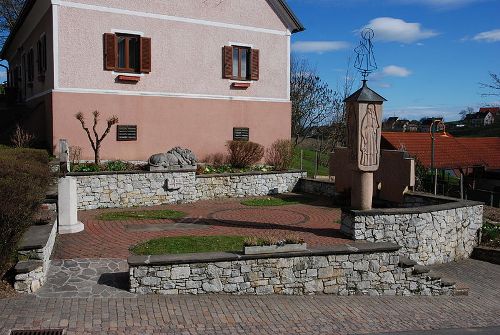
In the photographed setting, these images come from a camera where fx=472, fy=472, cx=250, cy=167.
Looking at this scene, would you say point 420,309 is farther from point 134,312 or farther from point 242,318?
point 134,312

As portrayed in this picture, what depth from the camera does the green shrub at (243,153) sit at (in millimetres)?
19406

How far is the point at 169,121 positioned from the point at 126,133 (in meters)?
1.80

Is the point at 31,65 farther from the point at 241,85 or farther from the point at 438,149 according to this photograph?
the point at 438,149

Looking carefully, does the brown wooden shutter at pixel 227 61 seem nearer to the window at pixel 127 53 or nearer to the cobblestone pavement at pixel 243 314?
the window at pixel 127 53

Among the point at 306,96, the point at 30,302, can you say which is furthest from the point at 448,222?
the point at 306,96

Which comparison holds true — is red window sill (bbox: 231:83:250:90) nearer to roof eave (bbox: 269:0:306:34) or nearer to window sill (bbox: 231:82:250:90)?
window sill (bbox: 231:82:250:90)

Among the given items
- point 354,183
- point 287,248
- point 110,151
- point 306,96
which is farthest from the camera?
point 306,96

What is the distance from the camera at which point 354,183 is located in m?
11.5

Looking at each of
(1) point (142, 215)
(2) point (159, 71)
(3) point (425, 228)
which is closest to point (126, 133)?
(2) point (159, 71)

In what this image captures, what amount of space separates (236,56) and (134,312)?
1453 cm

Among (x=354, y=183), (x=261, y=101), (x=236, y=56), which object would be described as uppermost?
(x=236, y=56)

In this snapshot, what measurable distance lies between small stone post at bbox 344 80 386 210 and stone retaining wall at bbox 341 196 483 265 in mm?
639

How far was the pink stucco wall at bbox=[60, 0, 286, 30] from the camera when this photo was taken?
17417 millimetres

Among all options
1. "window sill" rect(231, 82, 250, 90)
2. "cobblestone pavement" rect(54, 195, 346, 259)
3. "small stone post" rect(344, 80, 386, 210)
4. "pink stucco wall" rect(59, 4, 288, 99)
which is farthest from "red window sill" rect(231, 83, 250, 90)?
"small stone post" rect(344, 80, 386, 210)
